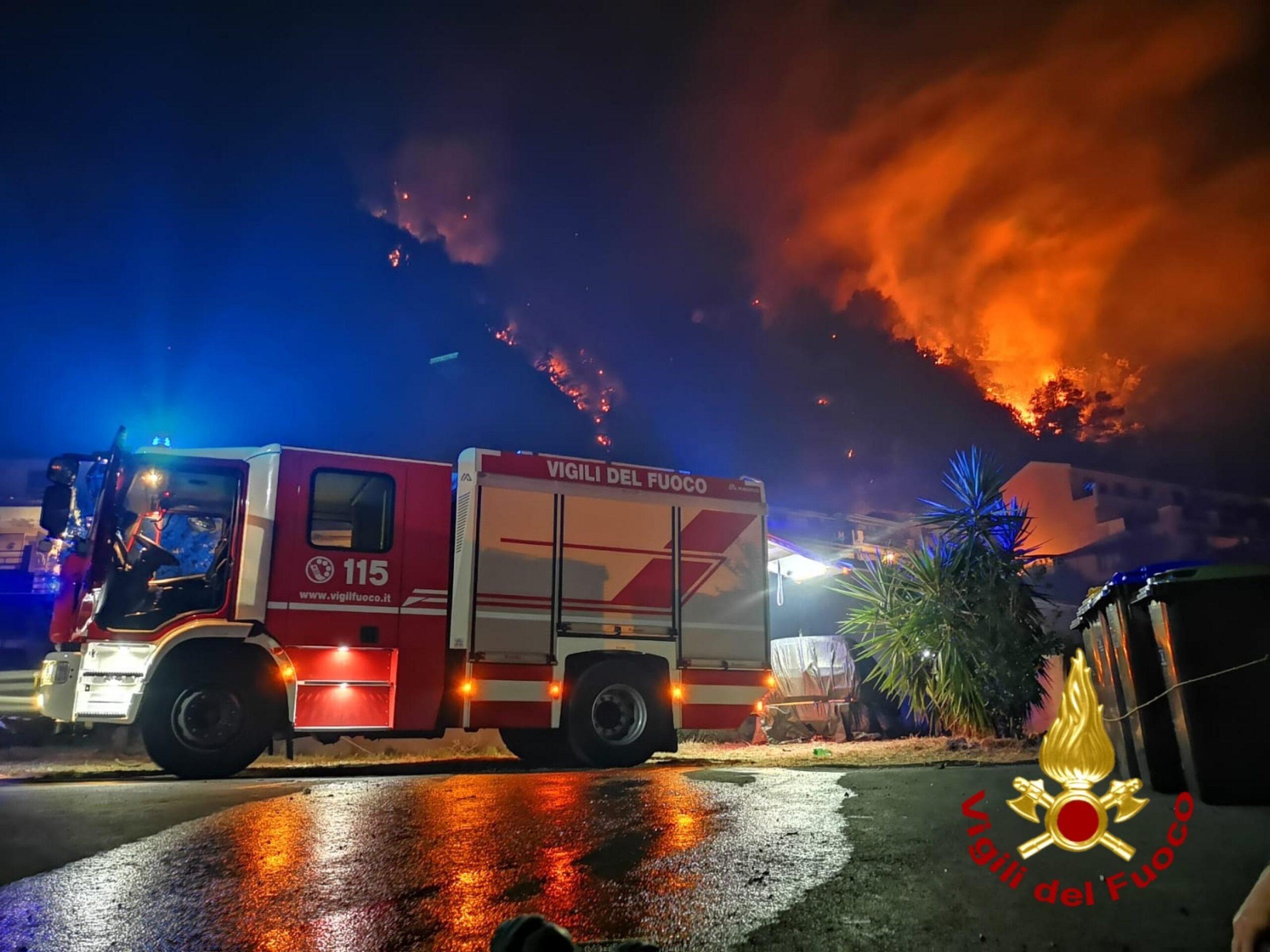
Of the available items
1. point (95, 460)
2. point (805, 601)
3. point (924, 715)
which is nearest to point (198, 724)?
point (95, 460)

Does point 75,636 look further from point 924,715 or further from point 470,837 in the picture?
point 924,715

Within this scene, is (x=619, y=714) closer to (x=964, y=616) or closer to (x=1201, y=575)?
(x=964, y=616)

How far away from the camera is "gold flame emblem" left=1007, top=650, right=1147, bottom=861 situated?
316cm

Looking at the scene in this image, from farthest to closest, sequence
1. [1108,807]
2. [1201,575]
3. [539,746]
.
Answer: [539,746], [1201,575], [1108,807]

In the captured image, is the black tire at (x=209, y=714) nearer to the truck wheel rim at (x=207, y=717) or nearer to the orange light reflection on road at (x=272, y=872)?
the truck wheel rim at (x=207, y=717)

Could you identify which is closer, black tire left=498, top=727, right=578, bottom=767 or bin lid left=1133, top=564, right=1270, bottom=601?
bin lid left=1133, top=564, right=1270, bottom=601

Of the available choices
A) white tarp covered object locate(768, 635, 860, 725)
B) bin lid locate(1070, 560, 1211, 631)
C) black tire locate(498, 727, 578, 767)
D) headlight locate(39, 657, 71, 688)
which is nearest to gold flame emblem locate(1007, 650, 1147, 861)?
bin lid locate(1070, 560, 1211, 631)

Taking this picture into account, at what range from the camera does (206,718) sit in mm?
7043

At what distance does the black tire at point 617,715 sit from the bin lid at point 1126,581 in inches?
173

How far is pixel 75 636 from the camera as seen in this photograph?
7.00 metres

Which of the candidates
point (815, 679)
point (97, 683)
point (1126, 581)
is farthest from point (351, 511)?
point (815, 679)

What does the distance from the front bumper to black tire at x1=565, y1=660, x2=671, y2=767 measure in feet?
12.6

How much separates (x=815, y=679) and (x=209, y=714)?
354 inches

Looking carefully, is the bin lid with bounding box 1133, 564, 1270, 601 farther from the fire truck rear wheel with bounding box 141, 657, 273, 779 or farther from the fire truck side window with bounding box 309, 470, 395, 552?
the fire truck rear wheel with bounding box 141, 657, 273, 779
